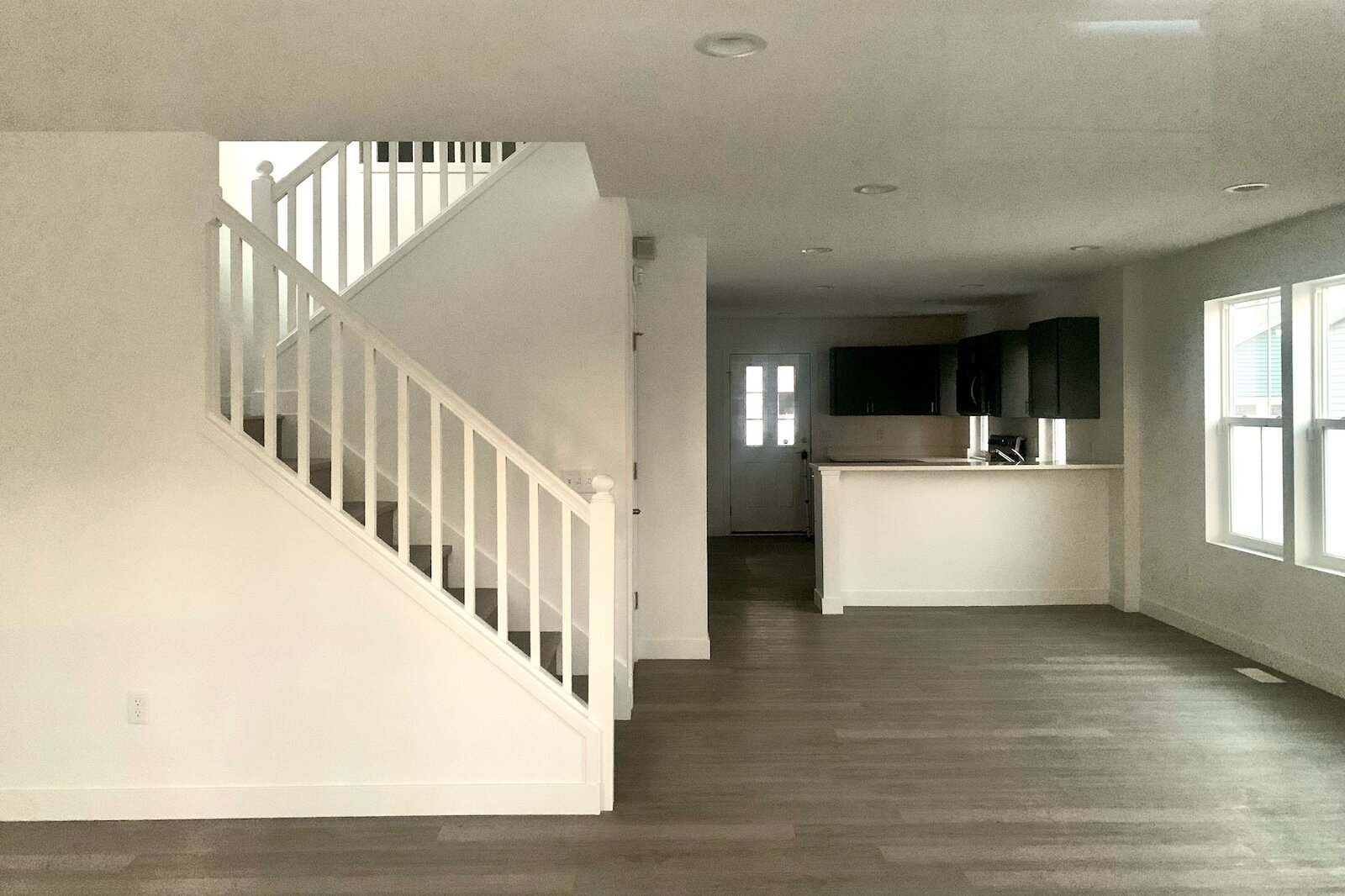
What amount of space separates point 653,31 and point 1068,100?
4.85 feet

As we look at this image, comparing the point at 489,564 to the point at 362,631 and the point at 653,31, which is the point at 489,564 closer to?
the point at 362,631

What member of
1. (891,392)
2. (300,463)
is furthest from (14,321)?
(891,392)

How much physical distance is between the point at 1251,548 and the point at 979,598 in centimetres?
193

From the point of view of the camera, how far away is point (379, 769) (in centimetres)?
364

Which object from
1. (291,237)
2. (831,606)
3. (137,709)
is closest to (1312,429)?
(831,606)

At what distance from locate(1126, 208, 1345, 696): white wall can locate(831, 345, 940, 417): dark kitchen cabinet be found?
401 centimetres

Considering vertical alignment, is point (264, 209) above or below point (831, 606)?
above

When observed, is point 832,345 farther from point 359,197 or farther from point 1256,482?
point 359,197

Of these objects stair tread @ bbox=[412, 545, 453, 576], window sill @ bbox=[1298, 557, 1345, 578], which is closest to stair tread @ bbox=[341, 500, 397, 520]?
stair tread @ bbox=[412, 545, 453, 576]

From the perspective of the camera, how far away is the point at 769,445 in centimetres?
1170

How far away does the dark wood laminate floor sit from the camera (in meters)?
3.10

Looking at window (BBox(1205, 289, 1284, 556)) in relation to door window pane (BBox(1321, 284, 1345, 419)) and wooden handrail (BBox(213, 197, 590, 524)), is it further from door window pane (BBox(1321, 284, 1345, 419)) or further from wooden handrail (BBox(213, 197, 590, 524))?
wooden handrail (BBox(213, 197, 590, 524))

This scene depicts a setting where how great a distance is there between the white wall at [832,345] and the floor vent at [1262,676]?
6058 mm

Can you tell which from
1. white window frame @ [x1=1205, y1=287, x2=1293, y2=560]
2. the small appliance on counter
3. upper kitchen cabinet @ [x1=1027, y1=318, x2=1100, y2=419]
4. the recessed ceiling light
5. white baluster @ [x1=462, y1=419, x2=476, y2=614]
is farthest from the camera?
the small appliance on counter
